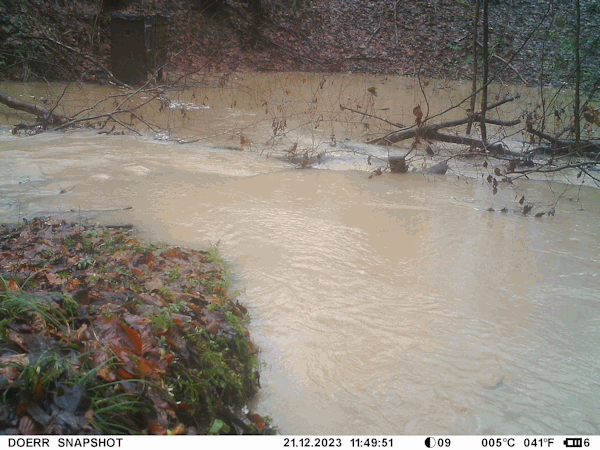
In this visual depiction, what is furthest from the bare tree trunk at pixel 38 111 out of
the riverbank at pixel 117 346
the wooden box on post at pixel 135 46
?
the riverbank at pixel 117 346

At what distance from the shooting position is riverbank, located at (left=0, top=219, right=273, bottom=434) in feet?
7.63

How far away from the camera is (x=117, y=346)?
276 centimetres

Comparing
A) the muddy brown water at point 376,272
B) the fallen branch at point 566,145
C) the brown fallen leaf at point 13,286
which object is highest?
the fallen branch at point 566,145

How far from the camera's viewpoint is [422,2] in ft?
67.3

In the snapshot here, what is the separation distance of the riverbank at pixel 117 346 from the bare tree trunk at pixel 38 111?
563 cm

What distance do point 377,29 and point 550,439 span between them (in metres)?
18.3

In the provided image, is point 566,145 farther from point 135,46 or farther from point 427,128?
point 135,46

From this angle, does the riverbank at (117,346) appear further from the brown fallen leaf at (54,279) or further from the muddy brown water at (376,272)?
the muddy brown water at (376,272)

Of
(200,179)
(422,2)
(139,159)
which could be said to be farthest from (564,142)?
(422,2)

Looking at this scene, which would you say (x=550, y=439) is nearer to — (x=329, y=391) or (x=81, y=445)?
(x=329, y=391)

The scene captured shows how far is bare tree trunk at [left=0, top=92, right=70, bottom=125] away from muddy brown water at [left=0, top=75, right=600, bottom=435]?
73 cm

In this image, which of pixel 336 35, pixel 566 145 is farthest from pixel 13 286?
pixel 336 35

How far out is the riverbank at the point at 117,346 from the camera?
232 cm

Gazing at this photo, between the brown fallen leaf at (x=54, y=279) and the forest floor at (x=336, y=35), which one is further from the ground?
the forest floor at (x=336, y=35)
